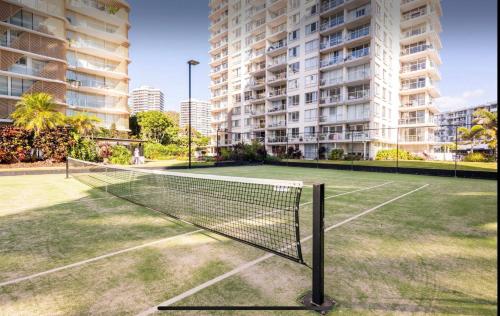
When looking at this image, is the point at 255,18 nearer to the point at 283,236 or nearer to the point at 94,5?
the point at 94,5

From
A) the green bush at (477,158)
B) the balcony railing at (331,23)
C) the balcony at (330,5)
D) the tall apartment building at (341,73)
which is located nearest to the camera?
the green bush at (477,158)

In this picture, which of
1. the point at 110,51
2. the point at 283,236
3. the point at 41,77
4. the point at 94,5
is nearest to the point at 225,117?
the point at 110,51

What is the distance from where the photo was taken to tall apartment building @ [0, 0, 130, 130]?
34.2 meters

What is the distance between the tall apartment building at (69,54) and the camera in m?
34.2

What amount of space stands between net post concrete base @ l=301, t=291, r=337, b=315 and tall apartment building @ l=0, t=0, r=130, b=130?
43099mm

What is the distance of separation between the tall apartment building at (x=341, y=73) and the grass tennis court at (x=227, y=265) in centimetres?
3404

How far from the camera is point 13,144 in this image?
801 inches

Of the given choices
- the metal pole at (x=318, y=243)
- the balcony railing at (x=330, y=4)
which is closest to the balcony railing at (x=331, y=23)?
the balcony railing at (x=330, y=4)

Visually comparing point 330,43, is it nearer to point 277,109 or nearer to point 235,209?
point 277,109

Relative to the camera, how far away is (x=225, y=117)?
6769cm

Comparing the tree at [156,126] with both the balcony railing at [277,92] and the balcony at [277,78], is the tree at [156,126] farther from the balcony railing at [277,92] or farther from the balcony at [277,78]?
the balcony at [277,78]

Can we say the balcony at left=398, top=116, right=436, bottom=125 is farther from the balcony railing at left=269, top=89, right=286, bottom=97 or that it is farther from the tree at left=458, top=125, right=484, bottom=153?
the balcony railing at left=269, top=89, right=286, bottom=97

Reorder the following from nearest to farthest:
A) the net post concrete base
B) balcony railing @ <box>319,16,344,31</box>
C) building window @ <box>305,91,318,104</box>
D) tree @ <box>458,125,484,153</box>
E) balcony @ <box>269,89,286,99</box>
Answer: the net post concrete base, tree @ <box>458,125,484,153</box>, balcony railing @ <box>319,16,344,31</box>, building window @ <box>305,91,318,104</box>, balcony @ <box>269,89,286,99</box>

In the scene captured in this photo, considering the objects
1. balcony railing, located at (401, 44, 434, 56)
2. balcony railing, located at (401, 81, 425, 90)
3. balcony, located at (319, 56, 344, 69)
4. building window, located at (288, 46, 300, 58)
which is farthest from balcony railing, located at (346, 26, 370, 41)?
balcony railing, located at (401, 81, 425, 90)
